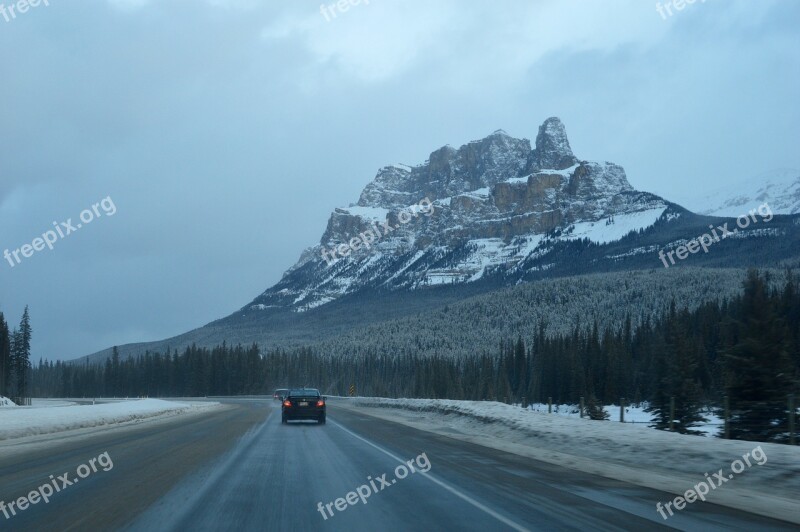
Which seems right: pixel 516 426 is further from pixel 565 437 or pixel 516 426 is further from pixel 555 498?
pixel 555 498

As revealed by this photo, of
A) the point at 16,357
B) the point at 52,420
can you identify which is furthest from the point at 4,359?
the point at 52,420

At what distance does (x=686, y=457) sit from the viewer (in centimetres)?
1566

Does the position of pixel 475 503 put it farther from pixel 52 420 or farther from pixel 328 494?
pixel 52 420

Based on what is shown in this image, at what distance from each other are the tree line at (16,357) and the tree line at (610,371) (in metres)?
38.1

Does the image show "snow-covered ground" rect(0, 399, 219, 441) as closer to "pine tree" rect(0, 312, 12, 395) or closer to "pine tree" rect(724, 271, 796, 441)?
"pine tree" rect(724, 271, 796, 441)

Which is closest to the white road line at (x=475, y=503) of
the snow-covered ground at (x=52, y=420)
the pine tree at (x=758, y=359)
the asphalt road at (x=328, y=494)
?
the asphalt road at (x=328, y=494)

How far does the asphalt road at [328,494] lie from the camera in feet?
31.0

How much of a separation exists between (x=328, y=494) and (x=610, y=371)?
86.6 m

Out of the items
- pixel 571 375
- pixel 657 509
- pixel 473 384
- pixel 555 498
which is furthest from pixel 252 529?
pixel 473 384

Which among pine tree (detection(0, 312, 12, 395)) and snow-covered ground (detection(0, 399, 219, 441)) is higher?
pine tree (detection(0, 312, 12, 395))

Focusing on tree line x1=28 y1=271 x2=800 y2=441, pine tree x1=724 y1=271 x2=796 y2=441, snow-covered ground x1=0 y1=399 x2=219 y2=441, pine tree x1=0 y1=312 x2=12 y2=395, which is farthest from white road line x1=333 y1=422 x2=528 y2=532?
pine tree x1=0 y1=312 x2=12 y2=395

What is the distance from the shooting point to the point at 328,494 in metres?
11.8

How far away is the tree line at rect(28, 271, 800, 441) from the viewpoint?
102 ft

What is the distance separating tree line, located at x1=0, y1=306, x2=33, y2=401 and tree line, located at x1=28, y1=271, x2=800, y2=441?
38.1 m
